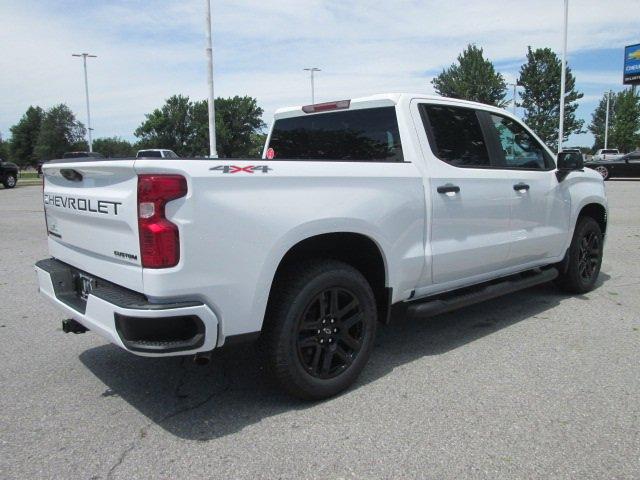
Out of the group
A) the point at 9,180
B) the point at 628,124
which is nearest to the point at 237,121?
the point at 9,180

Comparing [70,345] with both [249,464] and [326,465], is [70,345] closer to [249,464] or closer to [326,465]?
[249,464]

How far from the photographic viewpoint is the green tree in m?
62.9

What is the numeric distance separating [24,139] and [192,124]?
2592 cm

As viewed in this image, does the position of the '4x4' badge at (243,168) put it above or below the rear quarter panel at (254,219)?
above

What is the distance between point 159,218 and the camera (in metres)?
2.72

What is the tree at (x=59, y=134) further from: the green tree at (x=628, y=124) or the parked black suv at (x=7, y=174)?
the green tree at (x=628, y=124)

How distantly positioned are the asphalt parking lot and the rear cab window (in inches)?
60.3

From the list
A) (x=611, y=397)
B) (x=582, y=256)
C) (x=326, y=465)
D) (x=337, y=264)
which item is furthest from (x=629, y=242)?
(x=326, y=465)

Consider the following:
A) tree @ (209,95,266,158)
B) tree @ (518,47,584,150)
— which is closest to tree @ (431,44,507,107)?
tree @ (518,47,584,150)

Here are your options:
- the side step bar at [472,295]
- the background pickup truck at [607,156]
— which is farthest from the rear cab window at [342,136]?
the background pickup truck at [607,156]

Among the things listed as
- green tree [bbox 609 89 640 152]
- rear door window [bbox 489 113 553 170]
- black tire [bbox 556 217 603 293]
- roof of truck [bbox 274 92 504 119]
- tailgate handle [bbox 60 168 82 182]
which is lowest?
black tire [bbox 556 217 603 293]

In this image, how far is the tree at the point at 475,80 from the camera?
61469mm

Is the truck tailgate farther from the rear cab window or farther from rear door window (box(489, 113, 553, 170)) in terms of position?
rear door window (box(489, 113, 553, 170))

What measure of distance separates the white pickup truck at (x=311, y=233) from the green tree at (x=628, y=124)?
67223mm
